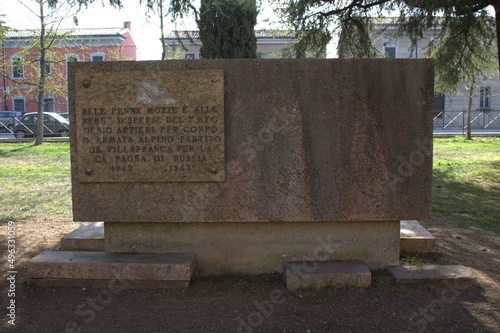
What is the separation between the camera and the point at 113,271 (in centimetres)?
377

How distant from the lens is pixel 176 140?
3.86 metres

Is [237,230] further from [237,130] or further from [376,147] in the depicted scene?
[376,147]

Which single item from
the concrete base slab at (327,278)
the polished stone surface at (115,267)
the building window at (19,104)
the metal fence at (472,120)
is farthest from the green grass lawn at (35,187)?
the building window at (19,104)

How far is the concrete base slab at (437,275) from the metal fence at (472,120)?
30212 millimetres

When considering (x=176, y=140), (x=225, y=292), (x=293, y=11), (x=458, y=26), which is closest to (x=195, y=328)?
(x=225, y=292)

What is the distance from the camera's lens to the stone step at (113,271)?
3746 millimetres

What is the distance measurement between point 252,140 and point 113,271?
4.81 feet

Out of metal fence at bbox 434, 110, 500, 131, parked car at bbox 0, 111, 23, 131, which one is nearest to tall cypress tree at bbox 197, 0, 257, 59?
parked car at bbox 0, 111, 23, 131

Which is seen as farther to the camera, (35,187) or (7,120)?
(7,120)

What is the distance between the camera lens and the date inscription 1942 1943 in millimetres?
3836

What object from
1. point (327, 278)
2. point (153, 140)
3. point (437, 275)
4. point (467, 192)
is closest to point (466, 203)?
point (467, 192)

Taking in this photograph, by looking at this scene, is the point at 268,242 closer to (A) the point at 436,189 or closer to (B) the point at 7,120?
(A) the point at 436,189

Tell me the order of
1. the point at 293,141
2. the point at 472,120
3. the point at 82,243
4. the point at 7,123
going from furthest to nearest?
the point at 472,120 → the point at 7,123 → the point at 82,243 → the point at 293,141

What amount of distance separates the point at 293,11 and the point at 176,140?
6411 millimetres
